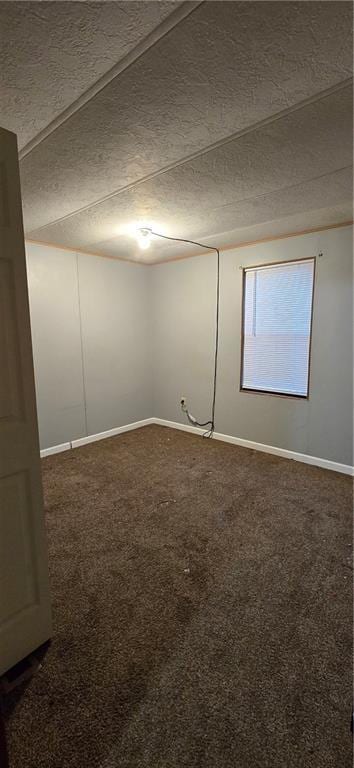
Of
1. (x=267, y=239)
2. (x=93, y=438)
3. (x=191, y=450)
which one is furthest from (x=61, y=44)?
(x=93, y=438)

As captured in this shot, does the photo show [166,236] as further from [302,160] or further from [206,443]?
[206,443]

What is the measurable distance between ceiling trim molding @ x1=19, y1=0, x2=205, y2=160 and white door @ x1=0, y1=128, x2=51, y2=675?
0.39 meters

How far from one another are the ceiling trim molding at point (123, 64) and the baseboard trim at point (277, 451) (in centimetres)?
333

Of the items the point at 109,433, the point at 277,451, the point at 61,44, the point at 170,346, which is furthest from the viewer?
the point at 170,346

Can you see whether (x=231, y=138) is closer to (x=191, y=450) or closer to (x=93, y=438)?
(x=191, y=450)

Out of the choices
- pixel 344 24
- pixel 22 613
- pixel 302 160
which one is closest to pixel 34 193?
pixel 302 160

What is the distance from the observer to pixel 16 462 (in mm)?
1256

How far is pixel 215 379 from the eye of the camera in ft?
13.3

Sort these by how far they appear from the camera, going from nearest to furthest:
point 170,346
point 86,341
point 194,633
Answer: point 194,633
point 86,341
point 170,346

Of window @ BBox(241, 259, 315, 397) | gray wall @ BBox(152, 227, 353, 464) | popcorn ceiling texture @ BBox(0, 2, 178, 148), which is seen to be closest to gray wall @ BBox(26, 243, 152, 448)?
gray wall @ BBox(152, 227, 353, 464)

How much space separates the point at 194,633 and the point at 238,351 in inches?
112

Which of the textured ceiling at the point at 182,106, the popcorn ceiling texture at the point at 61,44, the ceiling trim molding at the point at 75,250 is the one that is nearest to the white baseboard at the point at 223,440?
the ceiling trim molding at the point at 75,250

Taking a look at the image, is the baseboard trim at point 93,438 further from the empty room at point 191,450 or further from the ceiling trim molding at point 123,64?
the ceiling trim molding at point 123,64

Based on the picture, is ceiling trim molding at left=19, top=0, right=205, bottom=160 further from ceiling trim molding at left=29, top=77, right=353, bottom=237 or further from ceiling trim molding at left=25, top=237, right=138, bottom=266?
ceiling trim molding at left=25, top=237, right=138, bottom=266
